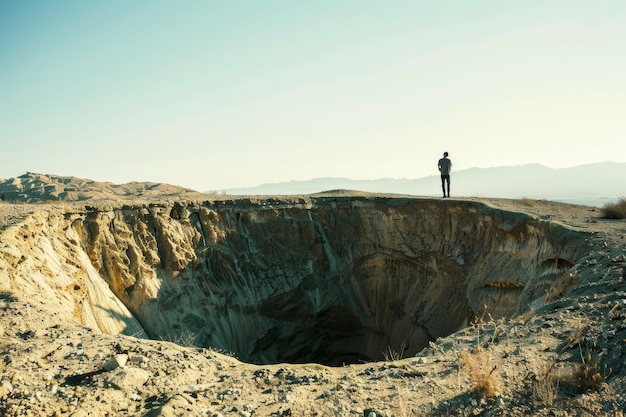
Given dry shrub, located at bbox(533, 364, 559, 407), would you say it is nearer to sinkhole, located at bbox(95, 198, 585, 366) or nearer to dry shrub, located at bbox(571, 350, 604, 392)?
dry shrub, located at bbox(571, 350, 604, 392)

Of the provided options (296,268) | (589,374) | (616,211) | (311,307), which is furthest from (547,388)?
(296,268)

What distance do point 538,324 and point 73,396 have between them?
247 inches

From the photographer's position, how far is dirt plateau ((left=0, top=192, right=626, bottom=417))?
4.79 metres

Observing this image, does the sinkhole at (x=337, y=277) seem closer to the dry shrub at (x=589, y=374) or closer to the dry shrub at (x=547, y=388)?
the dry shrub at (x=589, y=374)

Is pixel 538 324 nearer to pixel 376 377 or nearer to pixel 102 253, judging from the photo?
pixel 376 377

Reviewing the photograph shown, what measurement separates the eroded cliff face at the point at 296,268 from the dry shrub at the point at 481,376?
6.45m

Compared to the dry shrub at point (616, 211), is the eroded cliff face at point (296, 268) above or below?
below

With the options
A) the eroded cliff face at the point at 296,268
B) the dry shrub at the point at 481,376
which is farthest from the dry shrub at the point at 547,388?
the eroded cliff face at the point at 296,268

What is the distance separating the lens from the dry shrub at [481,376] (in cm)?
458

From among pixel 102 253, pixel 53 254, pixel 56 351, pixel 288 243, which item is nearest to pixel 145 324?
pixel 102 253

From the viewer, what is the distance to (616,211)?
45.0 feet

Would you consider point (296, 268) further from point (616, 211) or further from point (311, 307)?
point (616, 211)

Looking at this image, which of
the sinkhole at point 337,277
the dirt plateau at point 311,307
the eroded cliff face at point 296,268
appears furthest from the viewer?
the sinkhole at point 337,277

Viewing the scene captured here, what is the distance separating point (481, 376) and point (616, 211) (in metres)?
12.0
